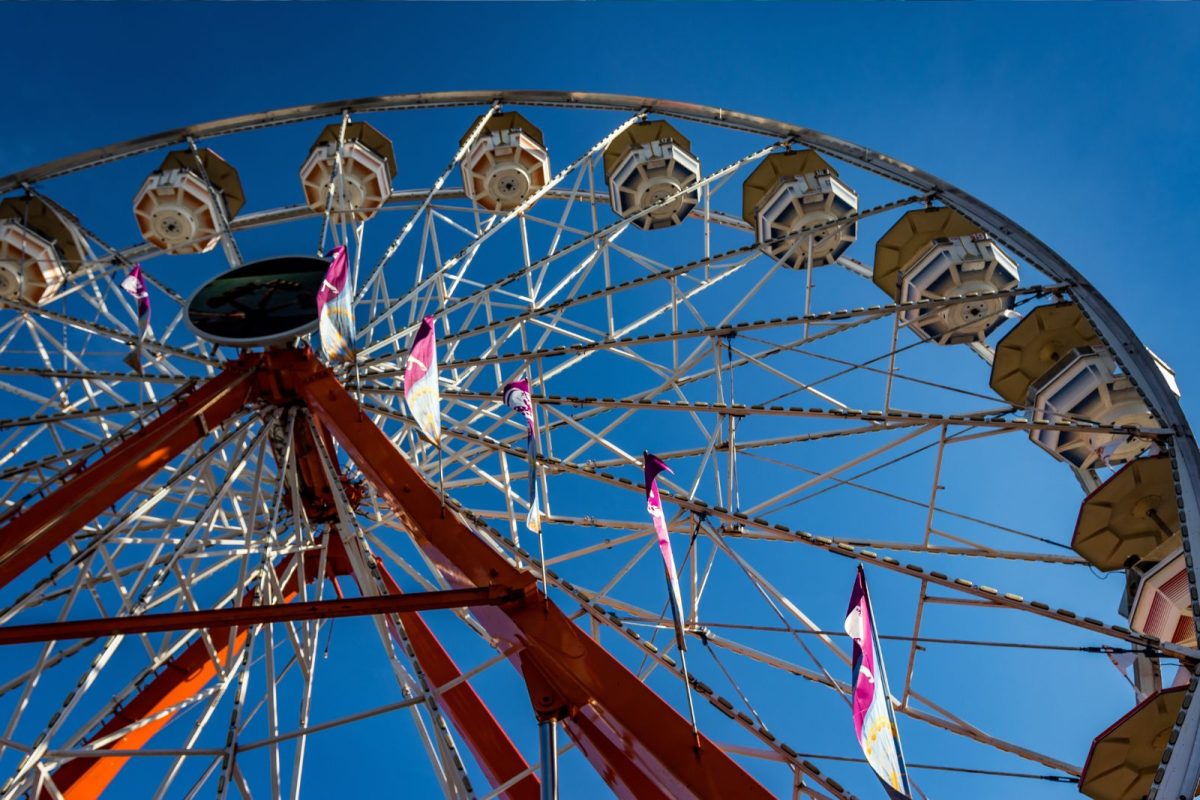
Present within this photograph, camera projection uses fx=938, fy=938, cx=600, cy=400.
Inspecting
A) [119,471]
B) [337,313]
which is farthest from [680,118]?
[119,471]

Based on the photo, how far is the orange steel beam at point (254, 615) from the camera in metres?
6.44

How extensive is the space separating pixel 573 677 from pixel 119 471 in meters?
4.93

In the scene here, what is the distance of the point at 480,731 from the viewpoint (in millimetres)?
9008

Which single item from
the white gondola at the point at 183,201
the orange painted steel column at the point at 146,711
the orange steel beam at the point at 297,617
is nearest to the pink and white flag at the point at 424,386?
the orange steel beam at the point at 297,617

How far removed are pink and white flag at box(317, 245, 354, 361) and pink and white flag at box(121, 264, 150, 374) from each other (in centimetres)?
229

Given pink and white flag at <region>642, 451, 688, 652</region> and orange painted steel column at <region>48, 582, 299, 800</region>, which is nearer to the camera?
pink and white flag at <region>642, 451, 688, 652</region>

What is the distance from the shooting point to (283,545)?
10.0 m

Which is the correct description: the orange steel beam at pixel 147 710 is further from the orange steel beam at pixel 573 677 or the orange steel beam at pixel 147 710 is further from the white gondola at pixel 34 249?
the white gondola at pixel 34 249

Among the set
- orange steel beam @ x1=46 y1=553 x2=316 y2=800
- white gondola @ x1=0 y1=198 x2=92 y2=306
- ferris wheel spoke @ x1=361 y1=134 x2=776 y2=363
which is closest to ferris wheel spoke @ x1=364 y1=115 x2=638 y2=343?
ferris wheel spoke @ x1=361 y1=134 x2=776 y2=363

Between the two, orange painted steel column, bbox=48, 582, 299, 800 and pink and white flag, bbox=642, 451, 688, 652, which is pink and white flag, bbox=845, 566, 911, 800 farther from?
orange painted steel column, bbox=48, 582, 299, 800

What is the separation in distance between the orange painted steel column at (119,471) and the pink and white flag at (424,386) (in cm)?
265

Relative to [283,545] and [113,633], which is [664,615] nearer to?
[283,545]

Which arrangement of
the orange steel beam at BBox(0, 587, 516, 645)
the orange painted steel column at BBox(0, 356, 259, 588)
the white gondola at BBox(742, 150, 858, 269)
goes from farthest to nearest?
the white gondola at BBox(742, 150, 858, 269) → the orange painted steel column at BBox(0, 356, 259, 588) → the orange steel beam at BBox(0, 587, 516, 645)

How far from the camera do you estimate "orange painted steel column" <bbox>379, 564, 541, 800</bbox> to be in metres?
8.52
